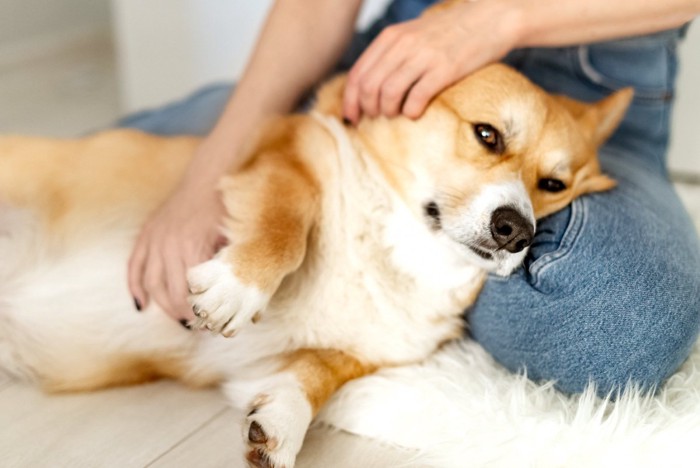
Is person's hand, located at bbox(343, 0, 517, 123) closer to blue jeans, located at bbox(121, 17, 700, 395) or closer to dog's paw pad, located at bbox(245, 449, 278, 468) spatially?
blue jeans, located at bbox(121, 17, 700, 395)

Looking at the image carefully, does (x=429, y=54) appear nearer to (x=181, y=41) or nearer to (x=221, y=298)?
(x=221, y=298)

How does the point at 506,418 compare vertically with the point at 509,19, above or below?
below

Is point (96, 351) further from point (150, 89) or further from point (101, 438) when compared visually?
point (150, 89)

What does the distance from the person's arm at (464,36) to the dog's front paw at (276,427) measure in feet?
1.71

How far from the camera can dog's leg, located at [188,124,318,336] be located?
1.03 meters

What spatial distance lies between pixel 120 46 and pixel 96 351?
70.6 inches

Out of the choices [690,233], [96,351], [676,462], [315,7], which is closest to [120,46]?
[315,7]

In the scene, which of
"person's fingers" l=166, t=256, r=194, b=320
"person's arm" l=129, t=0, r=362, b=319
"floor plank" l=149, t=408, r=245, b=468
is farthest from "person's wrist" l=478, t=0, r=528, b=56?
"floor plank" l=149, t=408, r=245, b=468

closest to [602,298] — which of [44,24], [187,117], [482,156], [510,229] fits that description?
[510,229]

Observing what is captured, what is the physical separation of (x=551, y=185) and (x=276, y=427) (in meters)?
0.63

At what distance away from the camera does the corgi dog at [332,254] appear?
1.16 m

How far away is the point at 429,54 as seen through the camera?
1.17m

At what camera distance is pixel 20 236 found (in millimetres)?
1239

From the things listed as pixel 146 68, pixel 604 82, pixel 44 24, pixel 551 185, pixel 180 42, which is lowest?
pixel 44 24
